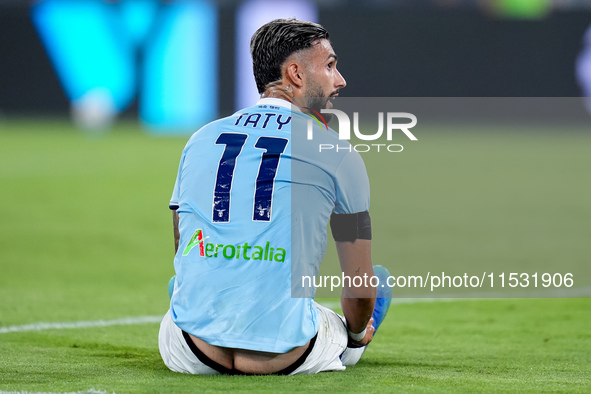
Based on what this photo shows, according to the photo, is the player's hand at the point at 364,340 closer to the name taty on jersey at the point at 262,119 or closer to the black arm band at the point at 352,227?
the black arm band at the point at 352,227

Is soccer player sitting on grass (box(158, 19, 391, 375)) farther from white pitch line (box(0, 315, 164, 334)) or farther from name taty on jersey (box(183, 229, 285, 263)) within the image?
white pitch line (box(0, 315, 164, 334))

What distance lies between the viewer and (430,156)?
1361 cm

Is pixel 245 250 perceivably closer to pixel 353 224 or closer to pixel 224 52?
pixel 353 224

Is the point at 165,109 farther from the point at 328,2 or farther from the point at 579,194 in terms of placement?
the point at 579,194

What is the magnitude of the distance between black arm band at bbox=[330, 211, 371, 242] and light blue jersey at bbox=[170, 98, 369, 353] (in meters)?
0.03

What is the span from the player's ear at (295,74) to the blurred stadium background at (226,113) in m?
1.08

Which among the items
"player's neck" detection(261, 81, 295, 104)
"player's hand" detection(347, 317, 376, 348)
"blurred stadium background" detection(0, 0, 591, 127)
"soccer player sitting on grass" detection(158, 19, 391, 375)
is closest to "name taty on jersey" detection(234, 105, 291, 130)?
"soccer player sitting on grass" detection(158, 19, 391, 375)

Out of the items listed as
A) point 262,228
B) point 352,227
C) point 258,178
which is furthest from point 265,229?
point 352,227

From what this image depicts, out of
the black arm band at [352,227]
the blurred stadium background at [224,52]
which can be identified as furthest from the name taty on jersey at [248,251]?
the blurred stadium background at [224,52]

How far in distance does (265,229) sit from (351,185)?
341mm

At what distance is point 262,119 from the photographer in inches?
138

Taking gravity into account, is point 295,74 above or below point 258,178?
above

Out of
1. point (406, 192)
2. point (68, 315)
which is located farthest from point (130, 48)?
point (68, 315)

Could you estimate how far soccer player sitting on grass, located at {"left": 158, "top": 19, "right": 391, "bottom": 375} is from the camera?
3.38 m
